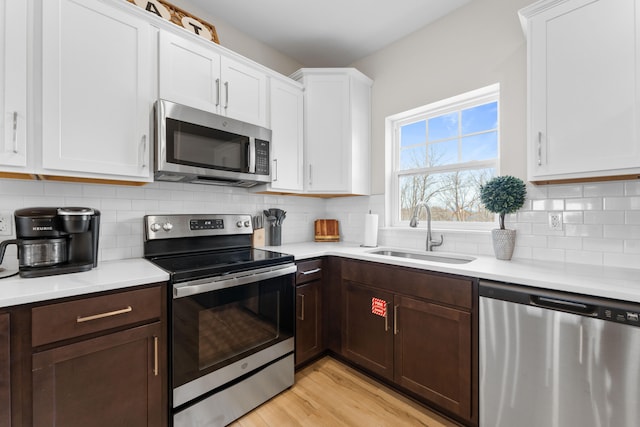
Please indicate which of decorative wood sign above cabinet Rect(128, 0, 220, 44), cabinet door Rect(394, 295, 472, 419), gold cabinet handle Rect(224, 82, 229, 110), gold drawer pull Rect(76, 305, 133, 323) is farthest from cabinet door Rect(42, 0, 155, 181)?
cabinet door Rect(394, 295, 472, 419)

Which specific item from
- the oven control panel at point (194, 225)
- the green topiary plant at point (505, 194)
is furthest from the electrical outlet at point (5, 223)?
the green topiary plant at point (505, 194)

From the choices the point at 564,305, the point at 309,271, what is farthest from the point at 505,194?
the point at 309,271

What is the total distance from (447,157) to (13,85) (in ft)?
8.95

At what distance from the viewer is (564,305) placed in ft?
4.00

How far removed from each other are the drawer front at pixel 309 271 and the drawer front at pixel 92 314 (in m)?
0.94

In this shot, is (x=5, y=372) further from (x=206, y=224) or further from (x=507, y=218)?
(x=507, y=218)

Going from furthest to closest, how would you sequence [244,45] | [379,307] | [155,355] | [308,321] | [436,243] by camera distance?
[244,45] → [436,243] → [308,321] → [379,307] → [155,355]

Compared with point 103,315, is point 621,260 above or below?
above

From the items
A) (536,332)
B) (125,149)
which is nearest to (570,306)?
(536,332)

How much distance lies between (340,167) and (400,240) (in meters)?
0.85

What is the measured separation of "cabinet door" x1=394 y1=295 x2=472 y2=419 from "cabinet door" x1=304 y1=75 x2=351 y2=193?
4.02 ft

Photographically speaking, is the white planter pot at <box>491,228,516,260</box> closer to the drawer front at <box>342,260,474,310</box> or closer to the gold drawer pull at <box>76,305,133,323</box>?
the drawer front at <box>342,260,474,310</box>

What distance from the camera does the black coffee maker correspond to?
1.30m

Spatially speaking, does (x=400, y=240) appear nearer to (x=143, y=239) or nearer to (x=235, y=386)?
(x=235, y=386)
